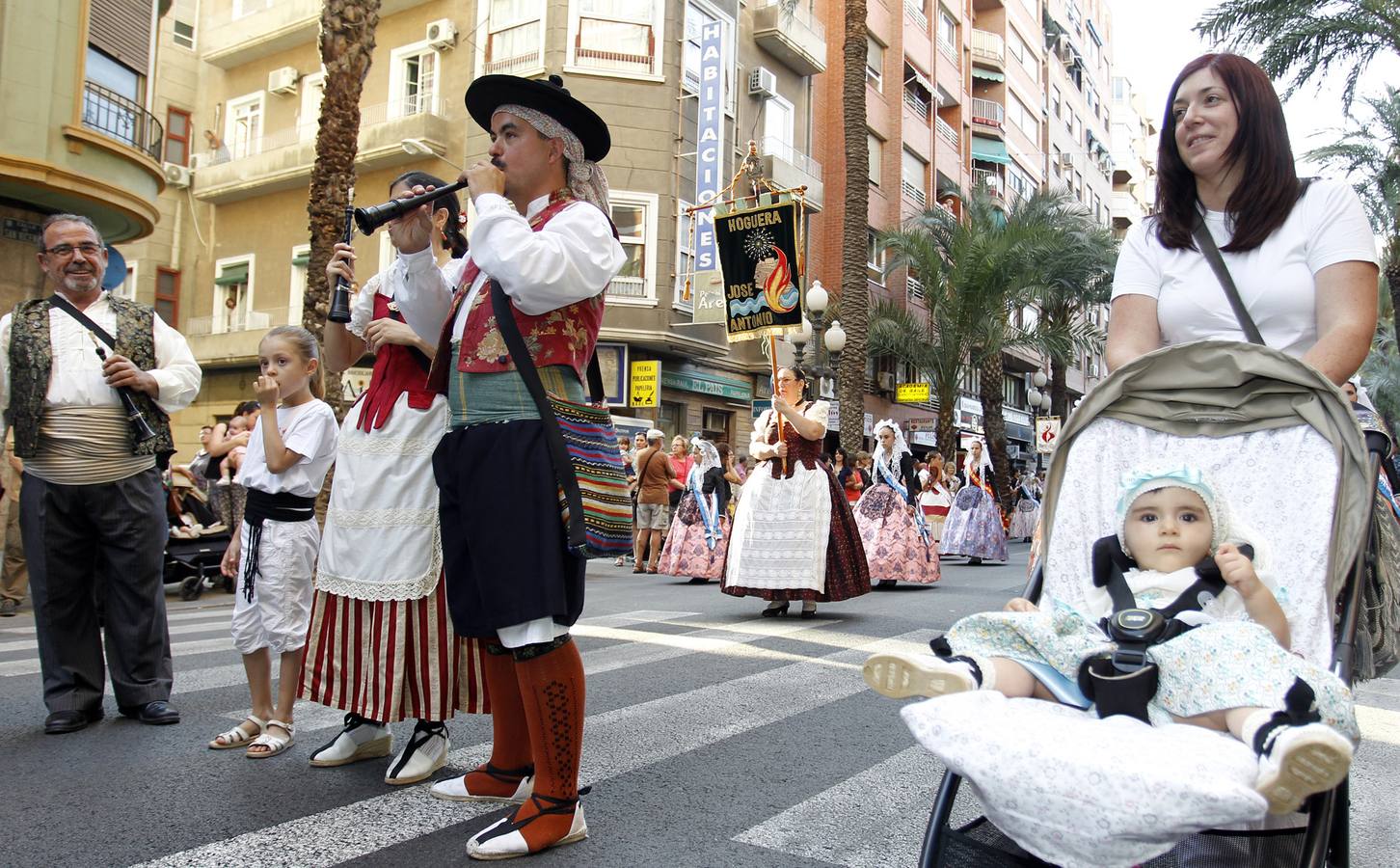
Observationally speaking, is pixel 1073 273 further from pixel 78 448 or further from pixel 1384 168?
pixel 78 448

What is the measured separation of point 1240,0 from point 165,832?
18396mm

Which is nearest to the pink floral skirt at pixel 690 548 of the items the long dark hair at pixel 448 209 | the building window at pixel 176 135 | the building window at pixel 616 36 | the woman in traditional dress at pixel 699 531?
the woman in traditional dress at pixel 699 531

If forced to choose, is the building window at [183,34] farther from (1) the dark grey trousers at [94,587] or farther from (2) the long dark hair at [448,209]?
(2) the long dark hair at [448,209]

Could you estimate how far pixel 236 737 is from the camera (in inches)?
163

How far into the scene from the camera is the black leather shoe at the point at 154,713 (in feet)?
14.9

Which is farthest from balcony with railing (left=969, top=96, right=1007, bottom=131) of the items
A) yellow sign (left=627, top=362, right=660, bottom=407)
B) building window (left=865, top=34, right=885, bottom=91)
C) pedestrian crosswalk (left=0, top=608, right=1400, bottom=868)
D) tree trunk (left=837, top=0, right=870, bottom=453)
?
pedestrian crosswalk (left=0, top=608, right=1400, bottom=868)

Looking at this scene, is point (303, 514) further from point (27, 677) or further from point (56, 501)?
point (27, 677)

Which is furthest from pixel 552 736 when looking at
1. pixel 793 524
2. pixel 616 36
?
pixel 616 36

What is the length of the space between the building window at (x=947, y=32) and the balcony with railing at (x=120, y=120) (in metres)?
30.2

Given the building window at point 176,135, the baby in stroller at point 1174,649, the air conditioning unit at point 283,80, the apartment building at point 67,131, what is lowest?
the baby in stroller at point 1174,649

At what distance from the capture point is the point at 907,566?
1284 centimetres

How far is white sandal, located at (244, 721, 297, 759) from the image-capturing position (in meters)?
3.98

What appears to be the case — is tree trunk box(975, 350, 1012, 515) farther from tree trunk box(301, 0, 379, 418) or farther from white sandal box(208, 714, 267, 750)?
white sandal box(208, 714, 267, 750)

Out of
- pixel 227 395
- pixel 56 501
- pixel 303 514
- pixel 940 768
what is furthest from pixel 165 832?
pixel 227 395
